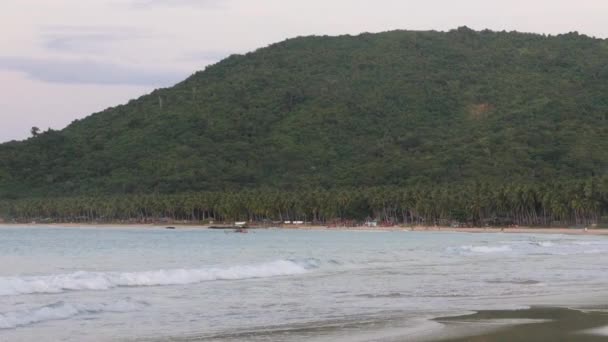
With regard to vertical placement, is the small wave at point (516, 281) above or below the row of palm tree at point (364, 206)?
below

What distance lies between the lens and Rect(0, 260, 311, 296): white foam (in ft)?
94.9

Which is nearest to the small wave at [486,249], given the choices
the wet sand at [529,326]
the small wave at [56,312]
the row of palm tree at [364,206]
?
the wet sand at [529,326]

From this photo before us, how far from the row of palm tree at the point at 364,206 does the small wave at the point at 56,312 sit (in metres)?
90.6

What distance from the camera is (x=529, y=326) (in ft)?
68.5

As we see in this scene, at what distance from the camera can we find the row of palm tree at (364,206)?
114 meters

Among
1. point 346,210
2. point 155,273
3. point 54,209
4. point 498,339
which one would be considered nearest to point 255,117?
point 54,209

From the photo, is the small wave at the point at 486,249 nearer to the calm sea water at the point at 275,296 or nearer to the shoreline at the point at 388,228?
the calm sea water at the point at 275,296

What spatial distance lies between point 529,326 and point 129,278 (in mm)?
15118

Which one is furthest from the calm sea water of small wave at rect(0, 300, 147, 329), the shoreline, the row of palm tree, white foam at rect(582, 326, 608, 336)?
the row of palm tree

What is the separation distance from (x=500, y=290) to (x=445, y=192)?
96.4 metres

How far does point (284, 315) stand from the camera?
77.2 ft

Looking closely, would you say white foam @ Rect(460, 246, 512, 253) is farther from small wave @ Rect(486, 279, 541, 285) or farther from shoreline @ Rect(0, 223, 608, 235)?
shoreline @ Rect(0, 223, 608, 235)

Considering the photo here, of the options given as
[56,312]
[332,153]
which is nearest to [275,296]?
[56,312]

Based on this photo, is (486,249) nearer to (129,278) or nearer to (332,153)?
(129,278)
